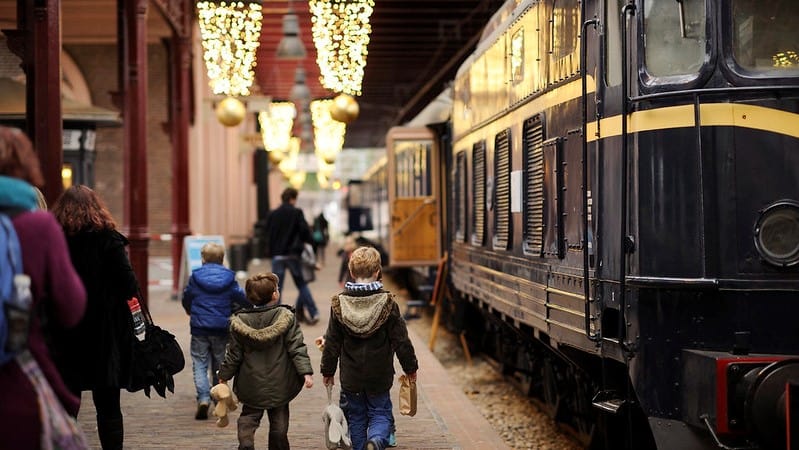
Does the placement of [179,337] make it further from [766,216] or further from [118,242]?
[766,216]

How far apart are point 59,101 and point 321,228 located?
23836mm

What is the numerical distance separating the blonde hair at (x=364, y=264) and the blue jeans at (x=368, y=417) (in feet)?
2.44

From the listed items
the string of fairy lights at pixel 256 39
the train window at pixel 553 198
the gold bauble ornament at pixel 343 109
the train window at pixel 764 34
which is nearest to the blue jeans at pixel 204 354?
the train window at pixel 553 198

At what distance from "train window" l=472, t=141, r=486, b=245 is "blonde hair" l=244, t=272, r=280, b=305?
4850 mm

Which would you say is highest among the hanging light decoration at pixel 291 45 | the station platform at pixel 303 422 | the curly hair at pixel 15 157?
the hanging light decoration at pixel 291 45

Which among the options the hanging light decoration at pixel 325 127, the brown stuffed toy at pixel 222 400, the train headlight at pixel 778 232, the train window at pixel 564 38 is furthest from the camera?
the hanging light decoration at pixel 325 127

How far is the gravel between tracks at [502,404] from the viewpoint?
10227 mm

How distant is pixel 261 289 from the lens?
6.86 meters

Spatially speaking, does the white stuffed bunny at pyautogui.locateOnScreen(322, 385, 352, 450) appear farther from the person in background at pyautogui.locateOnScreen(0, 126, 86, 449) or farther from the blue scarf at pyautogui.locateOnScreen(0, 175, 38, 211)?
the blue scarf at pyautogui.locateOnScreen(0, 175, 38, 211)

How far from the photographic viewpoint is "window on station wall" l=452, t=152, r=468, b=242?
43.8 feet

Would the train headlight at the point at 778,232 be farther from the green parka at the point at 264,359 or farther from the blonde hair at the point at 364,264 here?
the green parka at the point at 264,359

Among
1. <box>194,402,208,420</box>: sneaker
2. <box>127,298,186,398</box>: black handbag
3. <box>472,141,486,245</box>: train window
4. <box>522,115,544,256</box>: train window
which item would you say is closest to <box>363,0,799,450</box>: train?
<box>522,115,544,256</box>: train window

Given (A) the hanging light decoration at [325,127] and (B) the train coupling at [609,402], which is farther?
(A) the hanging light decoration at [325,127]

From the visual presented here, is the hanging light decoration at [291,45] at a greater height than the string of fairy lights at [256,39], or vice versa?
the hanging light decoration at [291,45]
